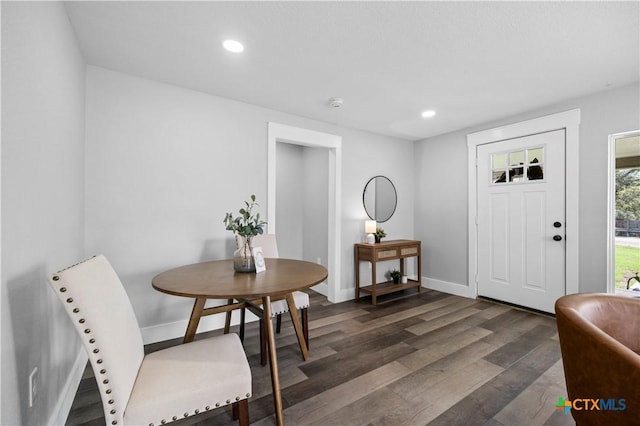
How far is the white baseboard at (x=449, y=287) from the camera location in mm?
3865

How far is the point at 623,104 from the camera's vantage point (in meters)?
2.63

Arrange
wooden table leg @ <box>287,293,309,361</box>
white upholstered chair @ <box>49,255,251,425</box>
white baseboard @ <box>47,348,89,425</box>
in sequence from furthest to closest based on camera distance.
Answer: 1. wooden table leg @ <box>287,293,309,361</box>
2. white baseboard @ <box>47,348,89,425</box>
3. white upholstered chair @ <box>49,255,251,425</box>

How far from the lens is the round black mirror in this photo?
13.2 ft

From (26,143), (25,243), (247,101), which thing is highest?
(247,101)

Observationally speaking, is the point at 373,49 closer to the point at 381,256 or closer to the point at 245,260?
the point at 245,260

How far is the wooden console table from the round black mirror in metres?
0.49

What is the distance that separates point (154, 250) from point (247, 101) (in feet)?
5.59

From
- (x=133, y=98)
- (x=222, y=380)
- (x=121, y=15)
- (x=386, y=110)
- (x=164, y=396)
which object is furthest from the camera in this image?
(x=386, y=110)

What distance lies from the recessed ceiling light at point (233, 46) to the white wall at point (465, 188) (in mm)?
3200

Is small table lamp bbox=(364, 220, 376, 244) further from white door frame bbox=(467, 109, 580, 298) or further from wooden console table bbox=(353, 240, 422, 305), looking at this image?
white door frame bbox=(467, 109, 580, 298)

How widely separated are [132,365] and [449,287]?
13.0 ft

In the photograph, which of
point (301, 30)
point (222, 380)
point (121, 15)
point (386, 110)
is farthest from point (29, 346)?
point (386, 110)

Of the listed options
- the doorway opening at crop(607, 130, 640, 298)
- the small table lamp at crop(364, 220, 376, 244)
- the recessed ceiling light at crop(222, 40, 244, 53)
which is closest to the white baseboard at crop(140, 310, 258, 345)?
the small table lamp at crop(364, 220, 376, 244)

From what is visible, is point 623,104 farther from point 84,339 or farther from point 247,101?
point 84,339
